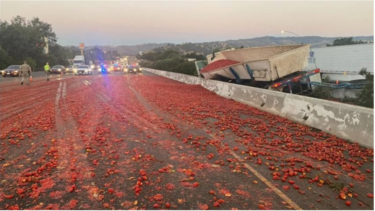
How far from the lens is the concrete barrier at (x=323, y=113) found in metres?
6.61

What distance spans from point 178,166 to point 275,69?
11236 millimetres

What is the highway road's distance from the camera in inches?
162

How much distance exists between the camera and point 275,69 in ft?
49.3

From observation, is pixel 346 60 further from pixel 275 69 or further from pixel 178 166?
pixel 178 166

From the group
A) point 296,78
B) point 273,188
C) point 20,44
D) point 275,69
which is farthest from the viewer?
point 20,44

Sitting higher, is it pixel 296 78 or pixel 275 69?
pixel 275 69

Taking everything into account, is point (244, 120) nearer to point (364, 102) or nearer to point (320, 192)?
point (320, 192)

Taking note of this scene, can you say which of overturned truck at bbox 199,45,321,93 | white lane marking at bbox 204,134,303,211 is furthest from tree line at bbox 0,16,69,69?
white lane marking at bbox 204,134,303,211

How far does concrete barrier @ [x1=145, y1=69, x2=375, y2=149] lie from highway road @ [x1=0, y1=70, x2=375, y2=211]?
0.30 m

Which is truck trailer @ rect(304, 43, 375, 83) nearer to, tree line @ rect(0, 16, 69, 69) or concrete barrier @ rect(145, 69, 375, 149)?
concrete barrier @ rect(145, 69, 375, 149)

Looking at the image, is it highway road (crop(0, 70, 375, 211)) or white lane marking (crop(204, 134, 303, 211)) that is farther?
highway road (crop(0, 70, 375, 211))

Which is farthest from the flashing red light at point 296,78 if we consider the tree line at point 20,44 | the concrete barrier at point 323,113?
the tree line at point 20,44

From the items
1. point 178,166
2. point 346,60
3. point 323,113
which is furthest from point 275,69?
point 346,60

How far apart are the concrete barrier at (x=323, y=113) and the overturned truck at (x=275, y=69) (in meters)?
2.91
